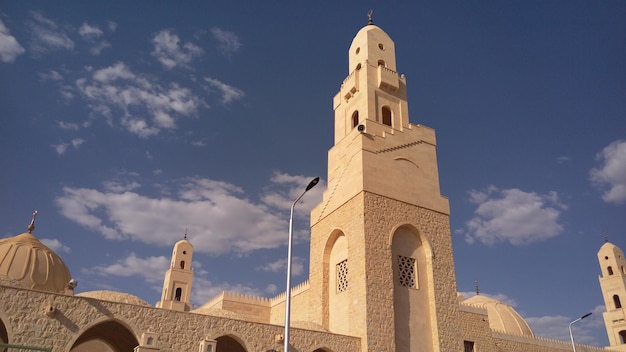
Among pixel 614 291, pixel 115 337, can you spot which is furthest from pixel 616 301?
pixel 115 337

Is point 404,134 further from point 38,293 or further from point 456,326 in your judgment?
point 38,293

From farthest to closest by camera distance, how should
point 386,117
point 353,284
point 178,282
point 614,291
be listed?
point 178,282, point 614,291, point 386,117, point 353,284

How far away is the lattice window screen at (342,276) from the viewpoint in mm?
16906

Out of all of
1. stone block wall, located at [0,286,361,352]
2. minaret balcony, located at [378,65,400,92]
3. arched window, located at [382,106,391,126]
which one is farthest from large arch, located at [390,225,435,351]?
minaret balcony, located at [378,65,400,92]

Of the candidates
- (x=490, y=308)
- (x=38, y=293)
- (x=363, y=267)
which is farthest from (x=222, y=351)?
(x=490, y=308)

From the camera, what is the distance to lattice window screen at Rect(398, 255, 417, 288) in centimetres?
1638

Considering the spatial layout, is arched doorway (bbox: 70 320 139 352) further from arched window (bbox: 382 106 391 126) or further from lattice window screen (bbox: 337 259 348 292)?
arched window (bbox: 382 106 391 126)

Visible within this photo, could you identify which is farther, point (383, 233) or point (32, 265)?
point (383, 233)

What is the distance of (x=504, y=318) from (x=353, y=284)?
1528 centimetres

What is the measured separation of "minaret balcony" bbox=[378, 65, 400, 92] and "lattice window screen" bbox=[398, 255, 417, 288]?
731 cm

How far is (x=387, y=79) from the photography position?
65.5ft

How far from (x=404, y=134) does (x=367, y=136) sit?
199cm

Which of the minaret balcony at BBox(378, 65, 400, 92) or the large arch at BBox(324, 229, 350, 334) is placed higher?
the minaret balcony at BBox(378, 65, 400, 92)

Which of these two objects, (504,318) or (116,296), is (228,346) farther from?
(504,318)
